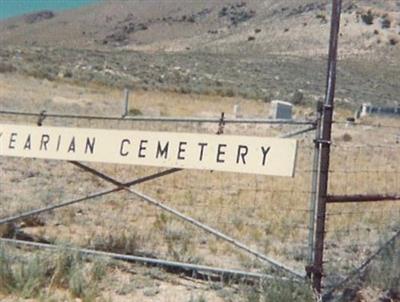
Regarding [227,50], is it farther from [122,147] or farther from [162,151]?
[162,151]

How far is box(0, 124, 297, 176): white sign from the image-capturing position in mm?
6578

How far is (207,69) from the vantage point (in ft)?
194

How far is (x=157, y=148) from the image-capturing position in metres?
7.21

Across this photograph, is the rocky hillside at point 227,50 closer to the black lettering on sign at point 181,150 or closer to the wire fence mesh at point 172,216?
the wire fence mesh at point 172,216

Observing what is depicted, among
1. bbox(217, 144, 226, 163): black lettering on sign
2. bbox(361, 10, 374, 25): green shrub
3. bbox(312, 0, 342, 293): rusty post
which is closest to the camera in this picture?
bbox(312, 0, 342, 293): rusty post

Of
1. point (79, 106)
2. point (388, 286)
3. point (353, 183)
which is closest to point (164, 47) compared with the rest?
point (79, 106)

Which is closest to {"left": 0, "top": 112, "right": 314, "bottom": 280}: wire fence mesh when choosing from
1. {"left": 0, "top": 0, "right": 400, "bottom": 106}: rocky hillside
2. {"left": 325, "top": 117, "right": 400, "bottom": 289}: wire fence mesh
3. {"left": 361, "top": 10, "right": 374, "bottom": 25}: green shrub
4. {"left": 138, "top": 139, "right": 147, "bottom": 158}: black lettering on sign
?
{"left": 325, "top": 117, "right": 400, "bottom": 289}: wire fence mesh

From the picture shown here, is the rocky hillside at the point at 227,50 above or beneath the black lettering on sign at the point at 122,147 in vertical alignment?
above

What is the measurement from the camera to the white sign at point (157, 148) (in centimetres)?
658

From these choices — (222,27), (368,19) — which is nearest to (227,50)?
(368,19)

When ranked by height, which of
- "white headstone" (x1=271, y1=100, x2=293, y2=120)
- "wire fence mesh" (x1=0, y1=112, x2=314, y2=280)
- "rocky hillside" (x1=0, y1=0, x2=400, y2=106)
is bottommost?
"wire fence mesh" (x1=0, y1=112, x2=314, y2=280)

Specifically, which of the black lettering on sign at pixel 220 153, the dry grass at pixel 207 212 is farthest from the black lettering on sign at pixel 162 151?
the dry grass at pixel 207 212

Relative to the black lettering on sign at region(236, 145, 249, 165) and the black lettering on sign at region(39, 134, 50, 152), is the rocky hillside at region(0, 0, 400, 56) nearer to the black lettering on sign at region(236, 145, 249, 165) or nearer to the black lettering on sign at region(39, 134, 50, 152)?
the black lettering on sign at region(39, 134, 50, 152)

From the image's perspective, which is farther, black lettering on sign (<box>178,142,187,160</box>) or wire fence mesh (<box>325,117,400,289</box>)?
wire fence mesh (<box>325,117,400,289</box>)
